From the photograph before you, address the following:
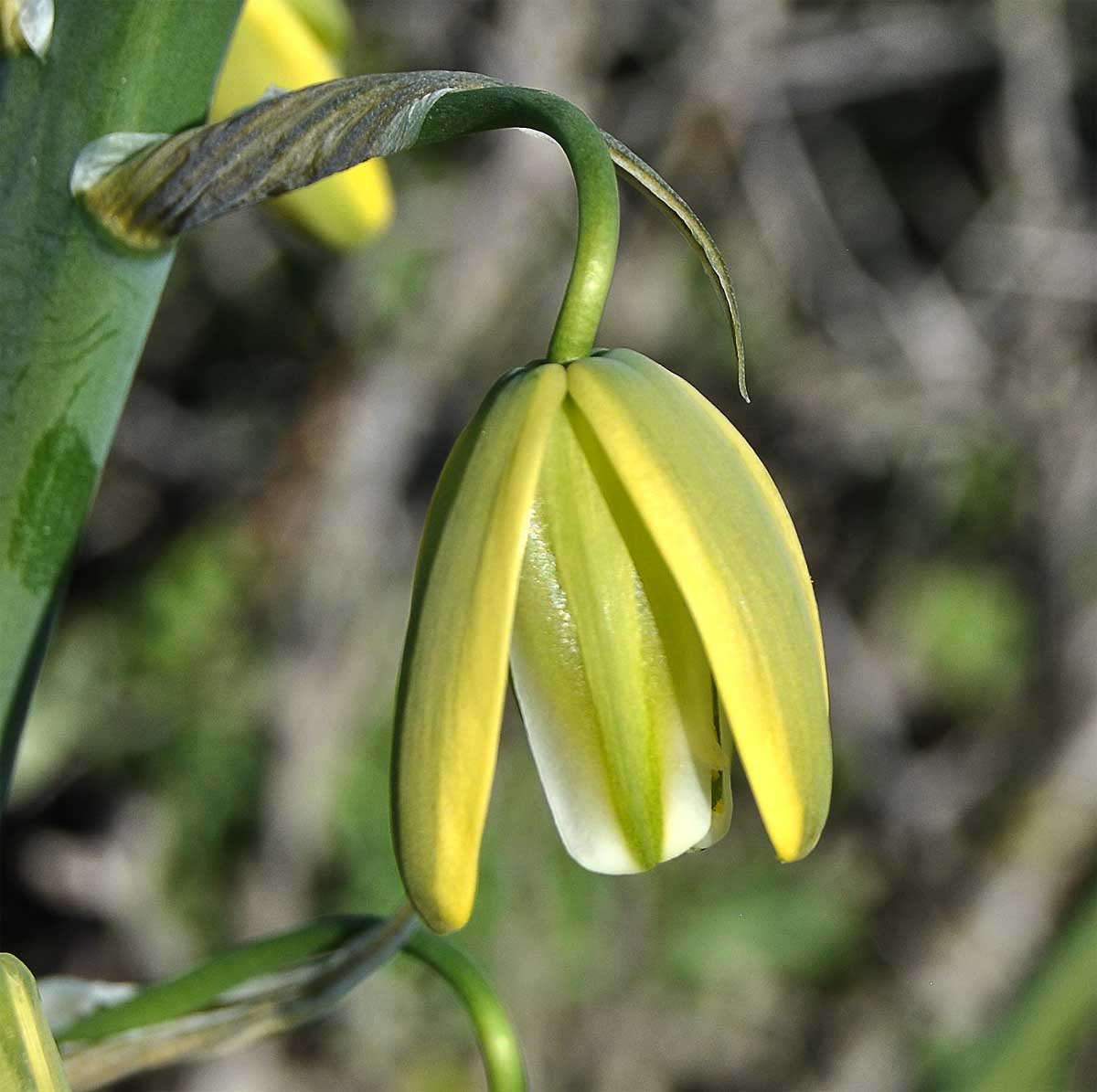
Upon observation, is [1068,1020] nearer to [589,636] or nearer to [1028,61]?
[589,636]

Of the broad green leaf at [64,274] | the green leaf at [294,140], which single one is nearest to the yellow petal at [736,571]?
the green leaf at [294,140]

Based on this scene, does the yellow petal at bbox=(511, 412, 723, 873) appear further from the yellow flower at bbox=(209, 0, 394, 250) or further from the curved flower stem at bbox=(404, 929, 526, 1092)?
the yellow flower at bbox=(209, 0, 394, 250)

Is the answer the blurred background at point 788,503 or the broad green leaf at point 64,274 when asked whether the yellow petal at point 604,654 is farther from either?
the blurred background at point 788,503

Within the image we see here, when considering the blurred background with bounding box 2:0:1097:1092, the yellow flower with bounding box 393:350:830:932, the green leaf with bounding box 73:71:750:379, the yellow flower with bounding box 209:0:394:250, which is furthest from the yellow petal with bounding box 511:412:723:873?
the blurred background with bounding box 2:0:1097:1092

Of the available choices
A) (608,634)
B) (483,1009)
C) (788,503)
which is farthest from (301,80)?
(788,503)

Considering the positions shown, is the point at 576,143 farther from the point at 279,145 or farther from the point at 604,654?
the point at 604,654
